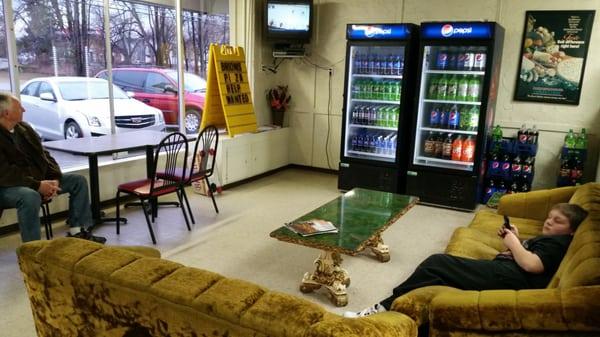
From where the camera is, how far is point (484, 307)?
1729mm

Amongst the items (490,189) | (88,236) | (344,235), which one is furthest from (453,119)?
(88,236)

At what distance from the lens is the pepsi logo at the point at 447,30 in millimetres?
4656

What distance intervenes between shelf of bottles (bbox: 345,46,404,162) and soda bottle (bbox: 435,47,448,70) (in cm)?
39

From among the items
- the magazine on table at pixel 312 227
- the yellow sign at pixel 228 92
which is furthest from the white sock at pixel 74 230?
the yellow sign at pixel 228 92

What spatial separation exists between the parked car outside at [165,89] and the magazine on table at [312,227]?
3038 millimetres

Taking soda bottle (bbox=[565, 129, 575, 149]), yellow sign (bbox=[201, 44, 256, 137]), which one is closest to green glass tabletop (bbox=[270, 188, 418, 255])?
yellow sign (bbox=[201, 44, 256, 137])

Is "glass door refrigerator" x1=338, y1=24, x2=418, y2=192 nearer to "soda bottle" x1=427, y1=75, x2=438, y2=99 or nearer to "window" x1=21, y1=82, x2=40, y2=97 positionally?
"soda bottle" x1=427, y1=75, x2=438, y2=99

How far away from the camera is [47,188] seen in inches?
136

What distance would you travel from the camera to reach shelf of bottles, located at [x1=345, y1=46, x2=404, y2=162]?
5242 millimetres

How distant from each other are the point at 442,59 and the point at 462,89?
40cm

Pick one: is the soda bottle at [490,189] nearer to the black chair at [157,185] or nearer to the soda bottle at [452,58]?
the soda bottle at [452,58]

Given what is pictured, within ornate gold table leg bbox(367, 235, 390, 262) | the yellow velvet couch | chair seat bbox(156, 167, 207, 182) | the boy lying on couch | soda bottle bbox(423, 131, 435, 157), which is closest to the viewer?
the yellow velvet couch

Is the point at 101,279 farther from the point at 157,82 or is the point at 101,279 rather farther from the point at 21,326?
the point at 157,82

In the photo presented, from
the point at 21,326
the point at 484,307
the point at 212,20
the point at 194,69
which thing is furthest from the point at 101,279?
the point at 212,20
